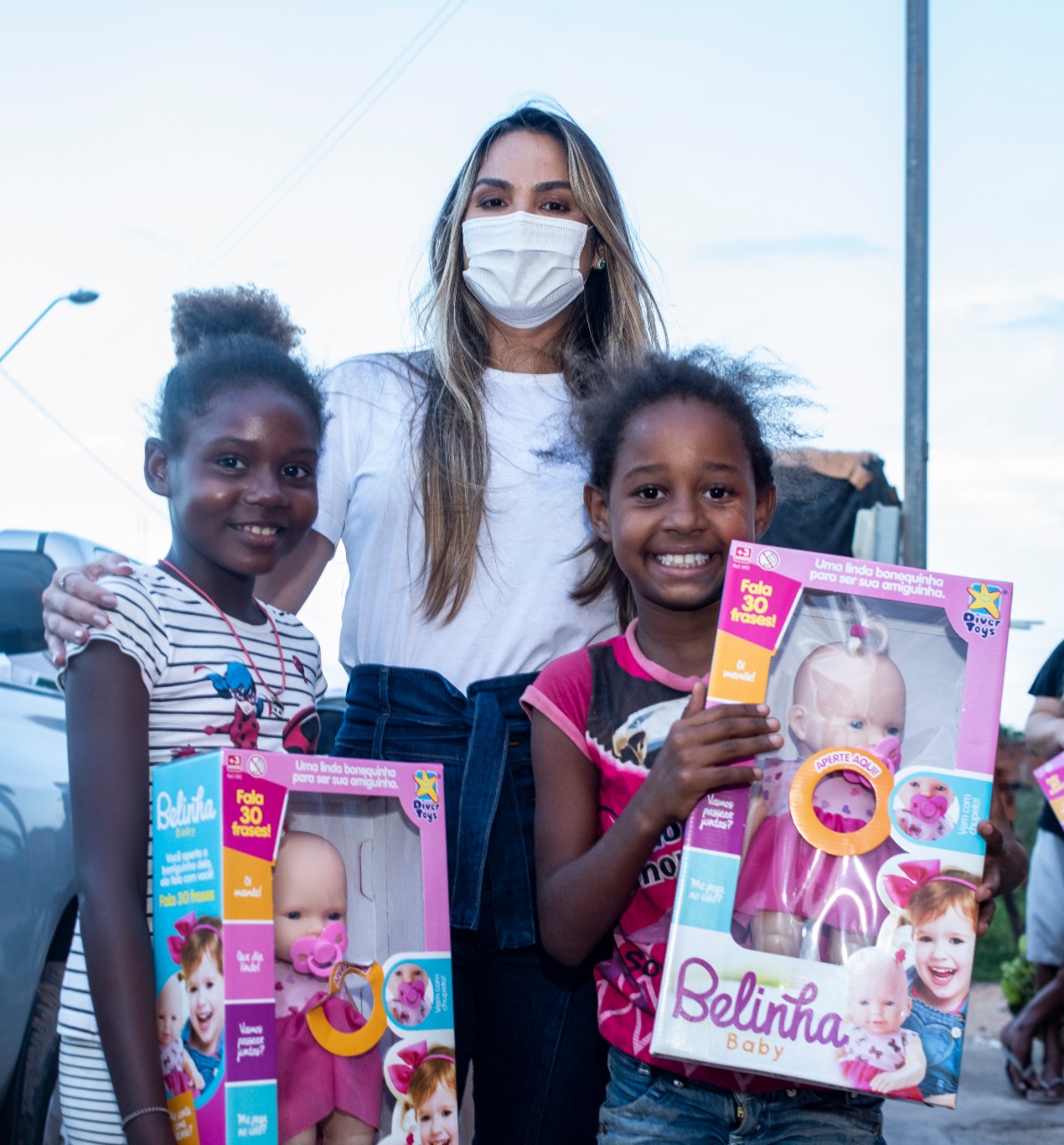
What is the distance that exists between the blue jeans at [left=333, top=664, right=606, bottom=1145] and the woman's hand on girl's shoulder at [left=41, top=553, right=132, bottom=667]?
0.70 meters

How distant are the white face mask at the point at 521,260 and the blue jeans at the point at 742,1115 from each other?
163 cm

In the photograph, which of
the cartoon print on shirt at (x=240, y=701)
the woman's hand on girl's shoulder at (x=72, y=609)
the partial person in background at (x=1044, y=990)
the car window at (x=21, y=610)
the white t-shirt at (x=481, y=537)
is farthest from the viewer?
the partial person in background at (x=1044, y=990)

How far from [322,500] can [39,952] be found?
1.46m

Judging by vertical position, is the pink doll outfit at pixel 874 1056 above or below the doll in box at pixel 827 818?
below

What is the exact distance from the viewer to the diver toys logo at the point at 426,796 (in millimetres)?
2043

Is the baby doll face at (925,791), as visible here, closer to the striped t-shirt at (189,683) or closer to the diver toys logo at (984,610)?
the diver toys logo at (984,610)

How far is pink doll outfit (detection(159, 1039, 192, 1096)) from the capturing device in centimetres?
184

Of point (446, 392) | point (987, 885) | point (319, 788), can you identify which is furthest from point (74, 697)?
point (987, 885)

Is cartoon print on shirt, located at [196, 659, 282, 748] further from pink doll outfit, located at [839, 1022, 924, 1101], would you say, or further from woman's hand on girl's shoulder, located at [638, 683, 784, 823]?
pink doll outfit, located at [839, 1022, 924, 1101]

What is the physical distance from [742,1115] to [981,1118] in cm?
452

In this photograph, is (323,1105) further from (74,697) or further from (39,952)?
(39,952)

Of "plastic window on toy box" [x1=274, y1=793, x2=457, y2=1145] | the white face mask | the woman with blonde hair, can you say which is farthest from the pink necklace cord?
the white face mask

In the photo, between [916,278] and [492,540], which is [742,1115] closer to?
[492,540]

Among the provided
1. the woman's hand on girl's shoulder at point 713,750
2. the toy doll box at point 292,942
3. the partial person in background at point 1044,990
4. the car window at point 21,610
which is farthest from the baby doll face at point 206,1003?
the partial person in background at point 1044,990
